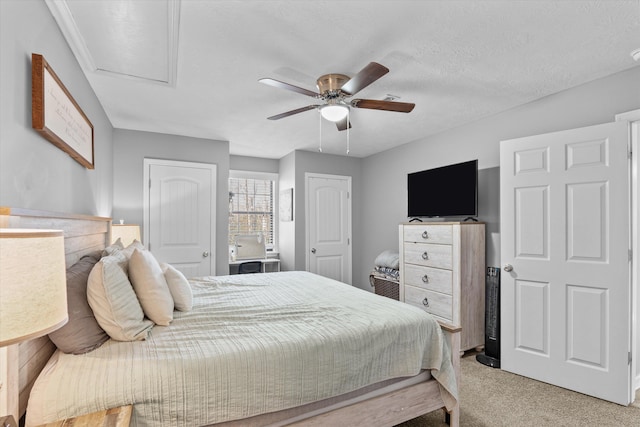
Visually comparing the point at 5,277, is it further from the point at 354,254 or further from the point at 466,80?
the point at 354,254

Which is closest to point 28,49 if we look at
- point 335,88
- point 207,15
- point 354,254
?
point 207,15

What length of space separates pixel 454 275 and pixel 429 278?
0.34 meters

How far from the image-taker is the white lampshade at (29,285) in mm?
604

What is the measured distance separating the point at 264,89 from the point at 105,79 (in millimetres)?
1252

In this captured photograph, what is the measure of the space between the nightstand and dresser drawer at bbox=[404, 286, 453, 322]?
284cm

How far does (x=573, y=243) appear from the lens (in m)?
2.48

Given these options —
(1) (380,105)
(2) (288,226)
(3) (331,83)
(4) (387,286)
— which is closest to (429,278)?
(4) (387,286)

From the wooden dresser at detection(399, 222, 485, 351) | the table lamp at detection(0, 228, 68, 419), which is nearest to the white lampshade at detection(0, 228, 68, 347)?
the table lamp at detection(0, 228, 68, 419)

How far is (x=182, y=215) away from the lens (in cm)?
411

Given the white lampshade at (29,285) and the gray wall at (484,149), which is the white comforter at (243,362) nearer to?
the white lampshade at (29,285)

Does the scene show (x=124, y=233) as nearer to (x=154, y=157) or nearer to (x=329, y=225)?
(x=154, y=157)

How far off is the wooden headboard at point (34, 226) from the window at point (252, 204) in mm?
3184

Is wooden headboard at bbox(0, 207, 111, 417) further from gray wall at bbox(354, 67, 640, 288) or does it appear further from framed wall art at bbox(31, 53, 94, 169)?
gray wall at bbox(354, 67, 640, 288)

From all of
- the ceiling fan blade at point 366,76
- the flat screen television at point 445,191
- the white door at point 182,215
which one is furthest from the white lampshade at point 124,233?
the flat screen television at point 445,191
